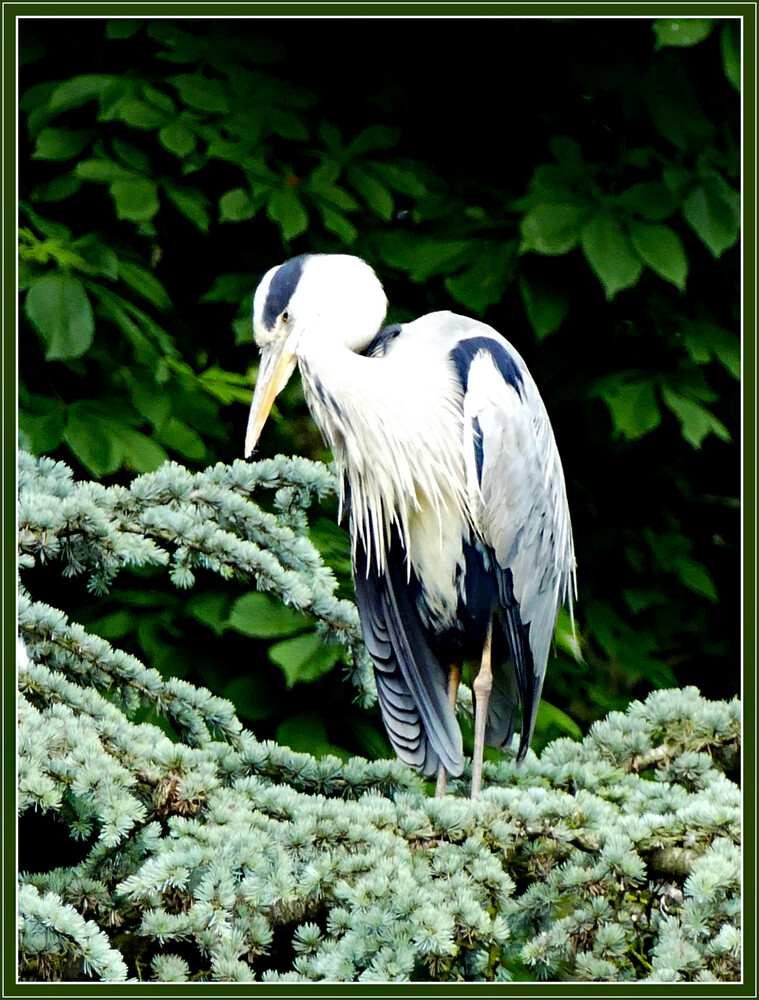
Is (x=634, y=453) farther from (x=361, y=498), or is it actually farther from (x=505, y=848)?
(x=505, y=848)

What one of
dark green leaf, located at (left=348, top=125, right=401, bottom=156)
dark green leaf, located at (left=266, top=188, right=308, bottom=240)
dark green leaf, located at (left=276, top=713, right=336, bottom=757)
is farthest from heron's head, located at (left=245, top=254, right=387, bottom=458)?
dark green leaf, located at (left=348, top=125, right=401, bottom=156)

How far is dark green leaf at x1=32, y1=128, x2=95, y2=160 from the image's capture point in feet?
9.39

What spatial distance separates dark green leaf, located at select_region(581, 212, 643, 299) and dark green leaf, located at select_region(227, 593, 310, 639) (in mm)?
1028

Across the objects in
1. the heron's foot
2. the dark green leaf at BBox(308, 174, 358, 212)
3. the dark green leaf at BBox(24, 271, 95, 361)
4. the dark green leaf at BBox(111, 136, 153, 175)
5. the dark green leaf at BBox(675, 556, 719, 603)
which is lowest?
the heron's foot

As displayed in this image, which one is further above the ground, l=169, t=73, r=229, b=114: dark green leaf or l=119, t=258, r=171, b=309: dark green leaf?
l=169, t=73, r=229, b=114: dark green leaf

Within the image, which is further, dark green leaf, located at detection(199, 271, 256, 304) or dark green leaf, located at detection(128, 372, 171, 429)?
dark green leaf, located at detection(199, 271, 256, 304)

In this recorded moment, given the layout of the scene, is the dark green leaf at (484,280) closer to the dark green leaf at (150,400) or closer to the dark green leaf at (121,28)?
the dark green leaf at (150,400)

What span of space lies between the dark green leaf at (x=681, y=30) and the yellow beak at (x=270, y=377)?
107 cm

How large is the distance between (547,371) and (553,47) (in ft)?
3.30

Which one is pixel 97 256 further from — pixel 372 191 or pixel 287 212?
pixel 372 191

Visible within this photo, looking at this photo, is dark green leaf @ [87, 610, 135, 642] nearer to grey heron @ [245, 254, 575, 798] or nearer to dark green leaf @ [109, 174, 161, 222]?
grey heron @ [245, 254, 575, 798]

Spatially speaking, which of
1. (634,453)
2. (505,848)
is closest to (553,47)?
(634,453)

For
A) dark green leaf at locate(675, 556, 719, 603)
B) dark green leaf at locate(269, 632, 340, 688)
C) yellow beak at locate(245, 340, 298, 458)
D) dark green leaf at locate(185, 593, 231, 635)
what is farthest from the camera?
dark green leaf at locate(675, 556, 719, 603)

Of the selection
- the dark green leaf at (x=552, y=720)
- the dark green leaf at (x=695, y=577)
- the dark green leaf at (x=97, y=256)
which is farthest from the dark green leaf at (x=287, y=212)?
the dark green leaf at (x=695, y=577)
